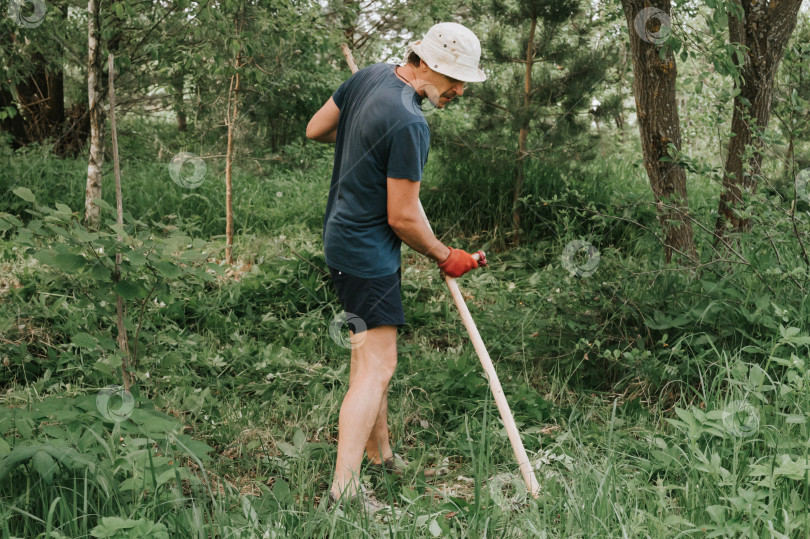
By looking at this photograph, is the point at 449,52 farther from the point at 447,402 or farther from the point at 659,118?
the point at 659,118

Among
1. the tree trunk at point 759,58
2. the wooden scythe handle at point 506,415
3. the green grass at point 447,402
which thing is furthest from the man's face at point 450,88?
the tree trunk at point 759,58

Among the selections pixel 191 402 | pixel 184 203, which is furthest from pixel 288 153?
pixel 191 402

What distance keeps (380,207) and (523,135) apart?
11.9 ft

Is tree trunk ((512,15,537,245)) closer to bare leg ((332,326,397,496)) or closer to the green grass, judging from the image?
the green grass

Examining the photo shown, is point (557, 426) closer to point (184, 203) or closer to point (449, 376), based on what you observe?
point (449, 376)

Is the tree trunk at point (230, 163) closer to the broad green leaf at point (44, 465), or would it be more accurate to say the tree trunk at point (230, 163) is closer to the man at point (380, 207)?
the man at point (380, 207)

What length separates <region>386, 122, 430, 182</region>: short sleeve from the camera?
275cm

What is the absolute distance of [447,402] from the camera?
383 cm

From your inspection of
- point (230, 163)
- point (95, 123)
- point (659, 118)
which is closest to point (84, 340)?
point (95, 123)

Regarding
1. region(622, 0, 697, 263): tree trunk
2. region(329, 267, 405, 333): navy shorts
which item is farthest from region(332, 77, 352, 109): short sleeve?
region(622, 0, 697, 263): tree trunk

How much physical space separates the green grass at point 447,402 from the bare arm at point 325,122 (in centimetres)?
77

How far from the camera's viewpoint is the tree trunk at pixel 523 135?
6176mm

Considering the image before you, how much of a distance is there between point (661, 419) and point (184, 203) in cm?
531

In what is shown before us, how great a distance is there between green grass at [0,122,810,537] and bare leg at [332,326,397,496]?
0.67 ft
